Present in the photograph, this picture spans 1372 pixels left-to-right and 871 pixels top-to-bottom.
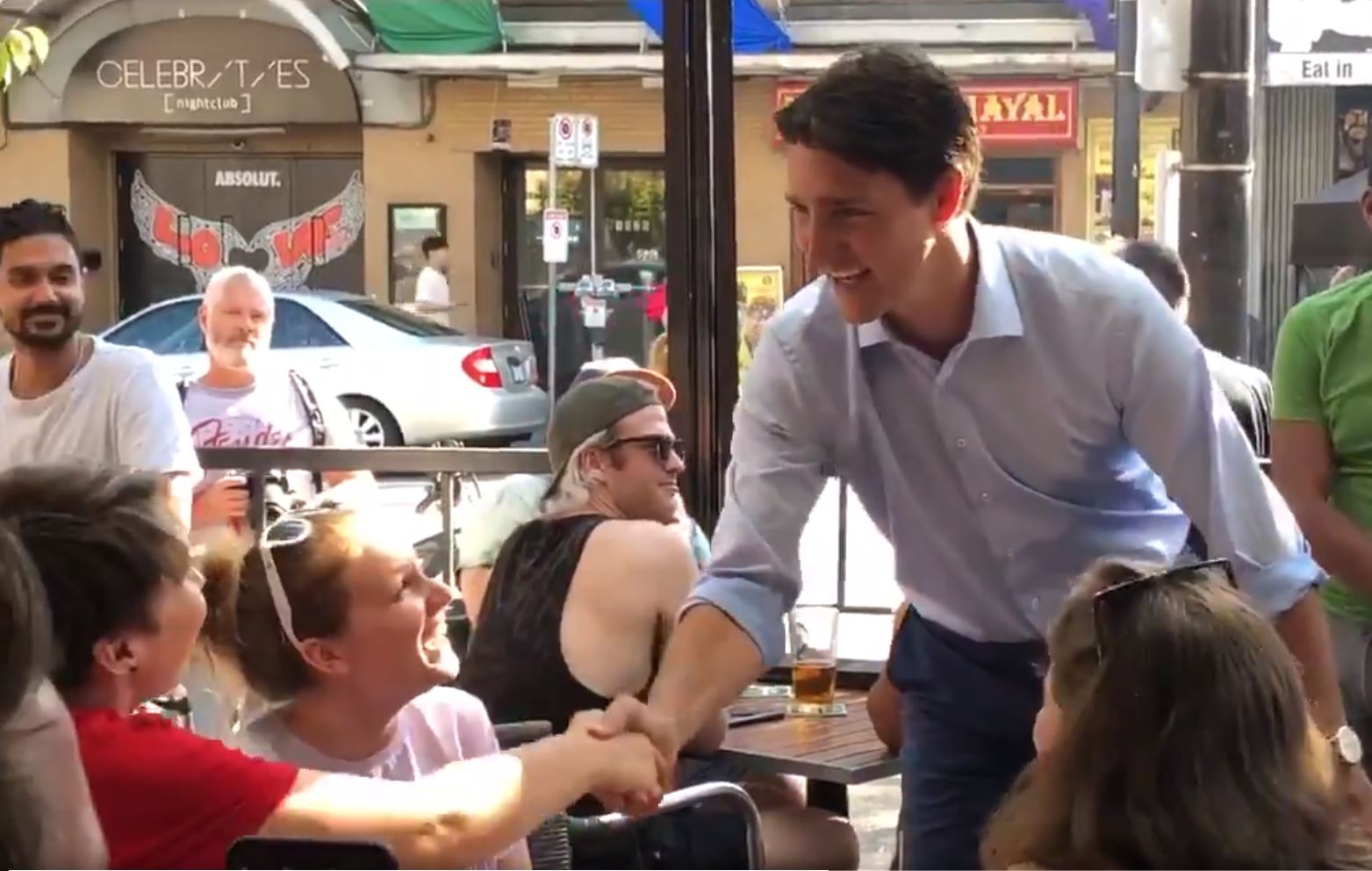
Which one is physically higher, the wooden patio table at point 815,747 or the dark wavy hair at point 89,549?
the dark wavy hair at point 89,549

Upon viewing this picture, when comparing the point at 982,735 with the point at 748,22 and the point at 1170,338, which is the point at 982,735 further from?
the point at 748,22

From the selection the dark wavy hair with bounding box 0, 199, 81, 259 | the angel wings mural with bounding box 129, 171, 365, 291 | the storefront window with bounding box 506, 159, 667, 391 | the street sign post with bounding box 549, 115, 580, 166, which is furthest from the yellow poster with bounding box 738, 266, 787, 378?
the angel wings mural with bounding box 129, 171, 365, 291

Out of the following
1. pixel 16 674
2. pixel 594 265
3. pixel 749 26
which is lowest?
pixel 16 674

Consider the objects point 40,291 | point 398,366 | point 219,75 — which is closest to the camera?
point 40,291

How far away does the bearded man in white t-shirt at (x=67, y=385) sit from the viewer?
4.63 metres

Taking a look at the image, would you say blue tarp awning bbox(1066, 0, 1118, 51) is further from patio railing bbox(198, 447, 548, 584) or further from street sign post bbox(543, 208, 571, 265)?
patio railing bbox(198, 447, 548, 584)

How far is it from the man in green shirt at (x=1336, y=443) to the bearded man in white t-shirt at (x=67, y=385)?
240 cm

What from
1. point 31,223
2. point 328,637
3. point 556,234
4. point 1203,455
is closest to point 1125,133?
point 556,234

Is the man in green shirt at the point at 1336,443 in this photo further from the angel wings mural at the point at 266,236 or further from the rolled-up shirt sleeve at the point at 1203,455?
the angel wings mural at the point at 266,236

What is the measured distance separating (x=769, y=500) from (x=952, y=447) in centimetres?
26

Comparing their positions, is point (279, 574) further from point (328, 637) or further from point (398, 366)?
point (398, 366)

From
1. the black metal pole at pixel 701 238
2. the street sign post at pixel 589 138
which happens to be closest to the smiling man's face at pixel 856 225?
the black metal pole at pixel 701 238

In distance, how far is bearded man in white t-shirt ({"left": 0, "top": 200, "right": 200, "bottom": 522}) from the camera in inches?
182

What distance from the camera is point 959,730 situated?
281 cm
